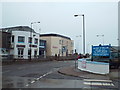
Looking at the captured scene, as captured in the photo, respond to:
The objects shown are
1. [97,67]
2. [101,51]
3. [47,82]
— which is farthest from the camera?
[101,51]

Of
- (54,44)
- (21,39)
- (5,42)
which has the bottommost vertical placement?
(5,42)

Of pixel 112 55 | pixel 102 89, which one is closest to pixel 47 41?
pixel 112 55

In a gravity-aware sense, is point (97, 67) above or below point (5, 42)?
below

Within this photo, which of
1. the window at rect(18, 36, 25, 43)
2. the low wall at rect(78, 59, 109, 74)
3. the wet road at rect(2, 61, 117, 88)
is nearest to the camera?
the wet road at rect(2, 61, 117, 88)

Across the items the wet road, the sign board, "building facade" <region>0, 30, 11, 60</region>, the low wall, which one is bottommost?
the wet road

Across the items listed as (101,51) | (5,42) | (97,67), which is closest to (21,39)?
(5,42)

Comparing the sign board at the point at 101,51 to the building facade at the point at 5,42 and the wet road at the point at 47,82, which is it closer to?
the wet road at the point at 47,82

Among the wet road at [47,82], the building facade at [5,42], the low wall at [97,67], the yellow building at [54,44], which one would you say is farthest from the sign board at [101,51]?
the yellow building at [54,44]

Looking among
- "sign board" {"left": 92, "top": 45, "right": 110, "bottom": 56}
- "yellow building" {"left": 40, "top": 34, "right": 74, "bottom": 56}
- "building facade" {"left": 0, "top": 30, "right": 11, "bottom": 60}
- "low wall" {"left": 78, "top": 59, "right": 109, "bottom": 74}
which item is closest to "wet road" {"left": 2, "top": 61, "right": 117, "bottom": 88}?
"low wall" {"left": 78, "top": 59, "right": 109, "bottom": 74}

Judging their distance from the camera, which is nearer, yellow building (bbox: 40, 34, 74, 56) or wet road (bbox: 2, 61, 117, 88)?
wet road (bbox: 2, 61, 117, 88)

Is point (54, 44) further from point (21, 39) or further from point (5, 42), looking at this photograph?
point (5, 42)

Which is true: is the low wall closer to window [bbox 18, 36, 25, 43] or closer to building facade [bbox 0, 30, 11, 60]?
building facade [bbox 0, 30, 11, 60]

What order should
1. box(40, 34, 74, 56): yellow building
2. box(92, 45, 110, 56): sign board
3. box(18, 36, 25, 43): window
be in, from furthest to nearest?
1. box(40, 34, 74, 56): yellow building
2. box(18, 36, 25, 43): window
3. box(92, 45, 110, 56): sign board

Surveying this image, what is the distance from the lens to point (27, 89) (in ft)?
34.7
